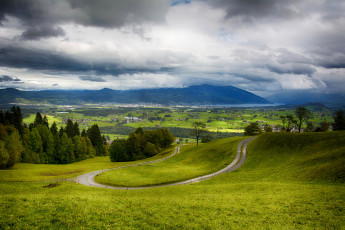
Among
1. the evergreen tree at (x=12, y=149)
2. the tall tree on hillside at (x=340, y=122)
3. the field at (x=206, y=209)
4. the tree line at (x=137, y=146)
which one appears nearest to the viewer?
the field at (x=206, y=209)

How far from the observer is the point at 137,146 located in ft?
333

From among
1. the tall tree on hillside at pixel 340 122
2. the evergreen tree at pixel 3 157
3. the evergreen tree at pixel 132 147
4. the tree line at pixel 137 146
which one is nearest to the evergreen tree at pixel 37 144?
the evergreen tree at pixel 3 157

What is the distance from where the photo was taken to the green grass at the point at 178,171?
159 feet

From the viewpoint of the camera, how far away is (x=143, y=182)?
4734 centimetres

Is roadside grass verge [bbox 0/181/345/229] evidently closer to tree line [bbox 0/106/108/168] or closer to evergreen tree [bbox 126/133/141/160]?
tree line [bbox 0/106/108/168]

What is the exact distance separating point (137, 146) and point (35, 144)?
4714cm

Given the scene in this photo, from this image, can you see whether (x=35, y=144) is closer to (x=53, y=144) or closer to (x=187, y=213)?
(x=53, y=144)

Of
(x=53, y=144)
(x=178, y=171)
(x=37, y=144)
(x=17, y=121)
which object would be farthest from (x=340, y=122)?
(x=17, y=121)

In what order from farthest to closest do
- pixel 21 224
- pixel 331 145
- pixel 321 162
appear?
pixel 331 145 → pixel 321 162 → pixel 21 224

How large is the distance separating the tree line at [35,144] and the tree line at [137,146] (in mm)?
22042

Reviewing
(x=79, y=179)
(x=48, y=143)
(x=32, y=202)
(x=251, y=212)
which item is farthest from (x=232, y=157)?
(x=48, y=143)

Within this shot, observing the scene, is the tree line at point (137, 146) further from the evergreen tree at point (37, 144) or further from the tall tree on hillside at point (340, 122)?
the tall tree on hillside at point (340, 122)

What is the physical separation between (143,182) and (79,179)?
1912 centimetres

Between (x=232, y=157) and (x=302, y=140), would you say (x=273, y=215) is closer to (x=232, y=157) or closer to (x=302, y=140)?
(x=232, y=157)
